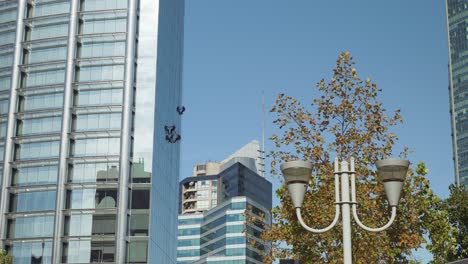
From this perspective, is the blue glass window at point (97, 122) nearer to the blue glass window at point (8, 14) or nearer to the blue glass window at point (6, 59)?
the blue glass window at point (6, 59)

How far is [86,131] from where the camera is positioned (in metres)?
99.5

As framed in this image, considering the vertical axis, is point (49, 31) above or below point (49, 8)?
below

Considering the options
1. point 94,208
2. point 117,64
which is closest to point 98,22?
Result: point 117,64

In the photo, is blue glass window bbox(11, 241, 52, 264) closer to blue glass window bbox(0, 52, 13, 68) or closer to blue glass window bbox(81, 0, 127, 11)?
blue glass window bbox(0, 52, 13, 68)

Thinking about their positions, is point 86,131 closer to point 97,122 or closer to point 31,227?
point 97,122

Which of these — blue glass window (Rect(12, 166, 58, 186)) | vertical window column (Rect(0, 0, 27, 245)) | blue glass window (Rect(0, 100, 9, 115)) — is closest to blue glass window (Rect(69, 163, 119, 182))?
blue glass window (Rect(12, 166, 58, 186))

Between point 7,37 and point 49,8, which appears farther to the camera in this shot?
point 7,37

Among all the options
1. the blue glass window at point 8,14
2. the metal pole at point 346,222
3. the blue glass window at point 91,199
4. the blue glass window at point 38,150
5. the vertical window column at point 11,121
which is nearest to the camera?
the metal pole at point 346,222

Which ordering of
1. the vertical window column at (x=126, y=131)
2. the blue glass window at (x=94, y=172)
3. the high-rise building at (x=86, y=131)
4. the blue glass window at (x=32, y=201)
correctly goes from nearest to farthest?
the vertical window column at (x=126, y=131), the high-rise building at (x=86, y=131), the blue glass window at (x=94, y=172), the blue glass window at (x=32, y=201)

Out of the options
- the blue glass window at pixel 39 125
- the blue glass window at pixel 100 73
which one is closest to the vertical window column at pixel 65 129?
the blue glass window at pixel 39 125

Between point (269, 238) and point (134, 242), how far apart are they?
6596 centimetres

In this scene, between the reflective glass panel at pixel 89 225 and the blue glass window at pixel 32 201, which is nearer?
the reflective glass panel at pixel 89 225

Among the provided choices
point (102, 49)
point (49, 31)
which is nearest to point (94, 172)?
point (102, 49)

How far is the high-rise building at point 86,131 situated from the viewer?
311 feet
